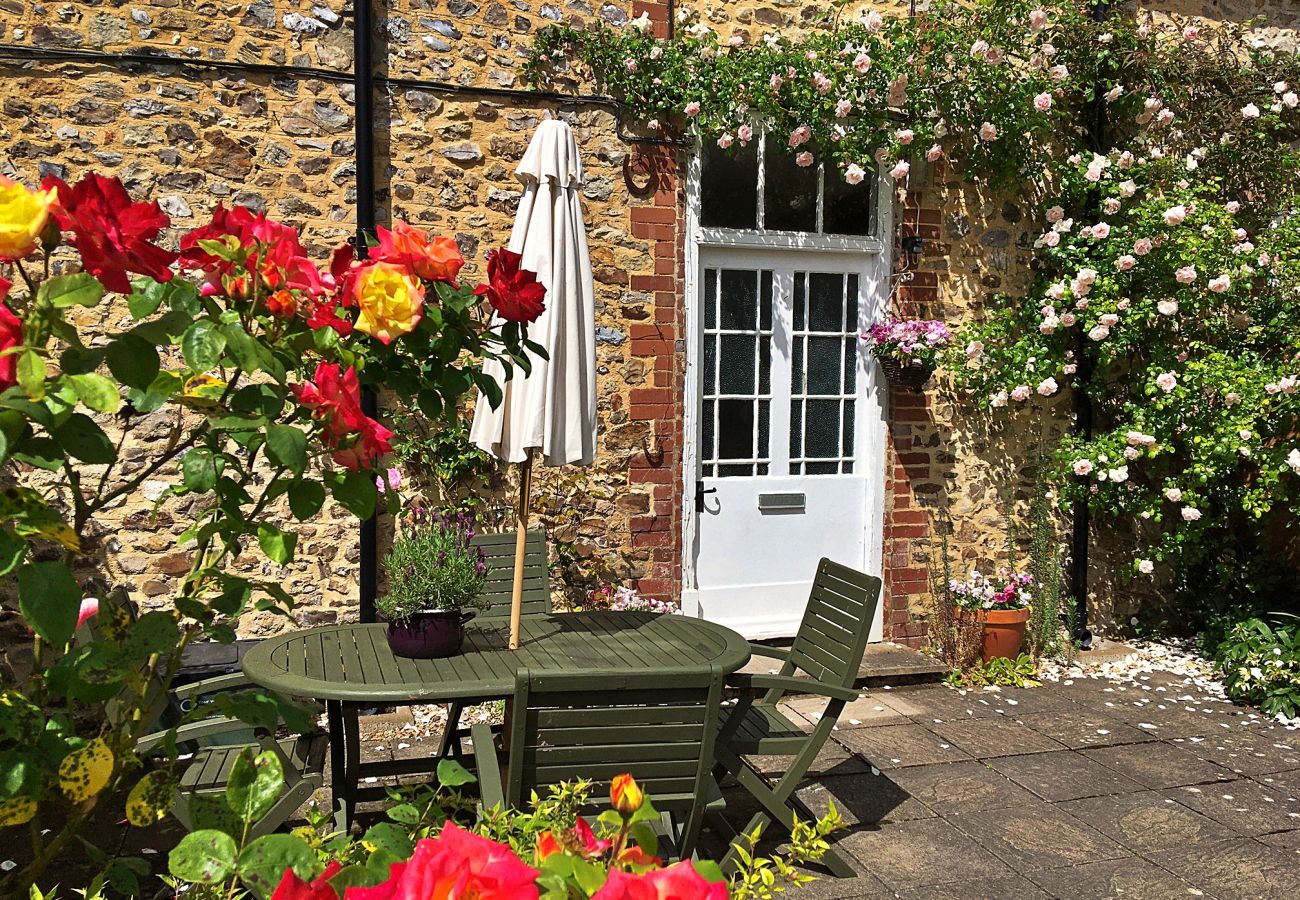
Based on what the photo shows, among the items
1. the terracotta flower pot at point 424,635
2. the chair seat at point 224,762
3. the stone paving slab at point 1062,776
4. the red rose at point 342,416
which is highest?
the red rose at point 342,416

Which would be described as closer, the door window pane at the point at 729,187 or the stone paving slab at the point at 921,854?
the stone paving slab at the point at 921,854

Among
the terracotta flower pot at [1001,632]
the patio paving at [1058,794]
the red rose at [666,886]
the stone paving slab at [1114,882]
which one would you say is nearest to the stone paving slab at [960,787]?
the patio paving at [1058,794]

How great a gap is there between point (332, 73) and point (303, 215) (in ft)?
2.21

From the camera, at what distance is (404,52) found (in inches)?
200

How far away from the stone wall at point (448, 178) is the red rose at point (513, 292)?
3.13 m

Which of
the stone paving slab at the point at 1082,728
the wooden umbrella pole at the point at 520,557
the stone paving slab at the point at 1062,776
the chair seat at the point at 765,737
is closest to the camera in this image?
the chair seat at the point at 765,737

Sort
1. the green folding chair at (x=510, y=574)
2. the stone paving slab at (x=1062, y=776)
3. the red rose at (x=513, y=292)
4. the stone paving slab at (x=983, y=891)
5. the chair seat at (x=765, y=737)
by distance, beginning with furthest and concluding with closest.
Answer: the green folding chair at (x=510, y=574) < the stone paving slab at (x=1062, y=776) < the chair seat at (x=765, y=737) < the stone paving slab at (x=983, y=891) < the red rose at (x=513, y=292)

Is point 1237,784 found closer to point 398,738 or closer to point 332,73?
point 398,738

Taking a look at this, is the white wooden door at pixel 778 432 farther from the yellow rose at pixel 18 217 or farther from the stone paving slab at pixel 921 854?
the yellow rose at pixel 18 217

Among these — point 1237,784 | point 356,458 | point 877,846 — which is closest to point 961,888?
point 877,846

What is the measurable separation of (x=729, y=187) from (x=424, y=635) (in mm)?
3322

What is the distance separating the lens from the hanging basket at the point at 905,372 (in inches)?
231

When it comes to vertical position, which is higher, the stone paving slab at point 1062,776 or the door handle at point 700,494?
the door handle at point 700,494

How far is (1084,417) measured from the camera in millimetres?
6477
